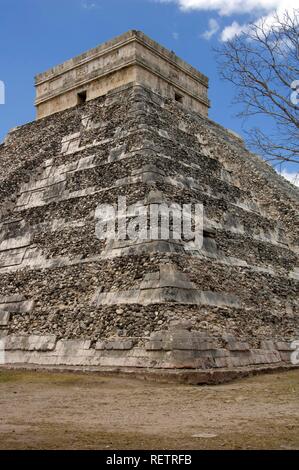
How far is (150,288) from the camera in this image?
10.5 meters

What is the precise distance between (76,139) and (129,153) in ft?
9.39

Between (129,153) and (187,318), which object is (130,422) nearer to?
(187,318)

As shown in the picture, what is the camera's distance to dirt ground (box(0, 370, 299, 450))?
5172mm

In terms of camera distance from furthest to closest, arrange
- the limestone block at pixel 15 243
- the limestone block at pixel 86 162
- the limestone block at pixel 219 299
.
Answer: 1. the limestone block at pixel 86 162
2. the limestone block at pixel 15 243
3. the limestone block at pixel 219 299

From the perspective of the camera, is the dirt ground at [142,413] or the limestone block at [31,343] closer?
the dirt ground at [142,413]

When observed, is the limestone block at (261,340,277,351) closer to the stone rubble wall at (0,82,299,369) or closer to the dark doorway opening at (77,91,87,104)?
the stone rubble wall at (0,82,299,369)

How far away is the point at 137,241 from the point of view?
11523 millimetres

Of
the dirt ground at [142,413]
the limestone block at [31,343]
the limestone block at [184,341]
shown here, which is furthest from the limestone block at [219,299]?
the limestone block at [31,343]

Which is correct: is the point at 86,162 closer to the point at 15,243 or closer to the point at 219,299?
the point at 15,243

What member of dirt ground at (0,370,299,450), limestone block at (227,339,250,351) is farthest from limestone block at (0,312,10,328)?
limestone block at (227,339,250,351)

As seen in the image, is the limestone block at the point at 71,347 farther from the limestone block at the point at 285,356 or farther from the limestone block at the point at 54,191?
the limestone block at the point at 54,191

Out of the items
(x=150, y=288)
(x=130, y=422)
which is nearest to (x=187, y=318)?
(x=150, y=288)

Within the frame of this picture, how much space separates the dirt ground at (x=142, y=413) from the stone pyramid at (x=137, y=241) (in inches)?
27.7

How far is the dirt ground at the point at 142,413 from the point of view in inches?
204
